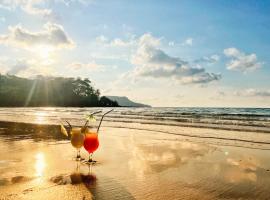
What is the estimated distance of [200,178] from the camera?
528 centimetres

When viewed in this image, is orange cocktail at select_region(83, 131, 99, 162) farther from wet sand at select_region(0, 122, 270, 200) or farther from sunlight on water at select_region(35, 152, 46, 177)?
sunlight on water at select_region(35, 152, 46, 177)

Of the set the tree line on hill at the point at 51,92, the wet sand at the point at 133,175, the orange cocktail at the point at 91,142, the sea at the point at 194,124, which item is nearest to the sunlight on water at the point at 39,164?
the wet sand at the point at 133,175

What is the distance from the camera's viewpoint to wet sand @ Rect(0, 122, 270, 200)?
4250 millimetres

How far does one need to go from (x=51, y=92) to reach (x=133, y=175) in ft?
452

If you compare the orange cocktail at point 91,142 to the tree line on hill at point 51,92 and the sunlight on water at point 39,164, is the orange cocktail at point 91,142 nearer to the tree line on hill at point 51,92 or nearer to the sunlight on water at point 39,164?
the sunlight on water at point 39,164

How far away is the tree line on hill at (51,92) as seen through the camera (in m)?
121

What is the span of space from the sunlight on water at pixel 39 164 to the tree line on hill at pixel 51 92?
114867 millimetres

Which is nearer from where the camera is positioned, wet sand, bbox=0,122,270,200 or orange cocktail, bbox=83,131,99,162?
wet sand, bbox=0,122,270,200

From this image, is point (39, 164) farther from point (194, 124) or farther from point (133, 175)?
point (194, 124)

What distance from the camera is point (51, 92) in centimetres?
13762

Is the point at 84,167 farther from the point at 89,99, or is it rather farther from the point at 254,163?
the point at 89,99

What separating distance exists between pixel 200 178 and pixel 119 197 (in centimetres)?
→ 184

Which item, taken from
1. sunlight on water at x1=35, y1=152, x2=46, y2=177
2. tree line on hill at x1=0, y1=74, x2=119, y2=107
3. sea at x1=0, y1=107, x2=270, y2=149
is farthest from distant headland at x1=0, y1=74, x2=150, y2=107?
sunlight on water at x1=35, y1=152, x2=46, y2=177

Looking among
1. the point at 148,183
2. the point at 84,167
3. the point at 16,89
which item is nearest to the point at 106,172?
the point at 84,167
